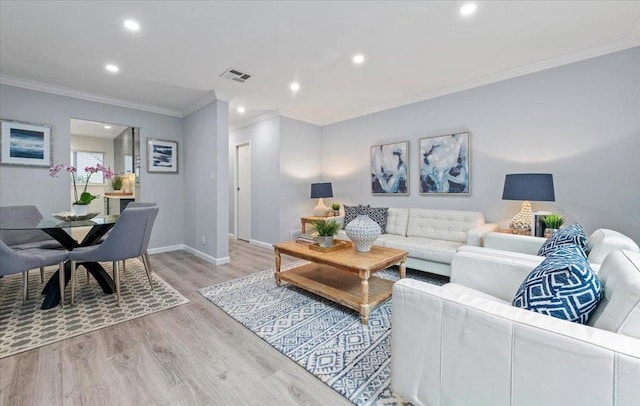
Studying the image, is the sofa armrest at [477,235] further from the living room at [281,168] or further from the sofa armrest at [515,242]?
the living room at [281,168]

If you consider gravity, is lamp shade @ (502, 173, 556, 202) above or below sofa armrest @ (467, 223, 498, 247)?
above

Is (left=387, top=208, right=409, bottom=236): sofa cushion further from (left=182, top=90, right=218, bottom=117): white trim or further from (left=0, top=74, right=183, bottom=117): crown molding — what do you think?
(left=0, top=74, right=183, bottom=117): crown molding

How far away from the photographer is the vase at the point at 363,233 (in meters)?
2.49

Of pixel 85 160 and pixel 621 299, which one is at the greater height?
pixel 85 160

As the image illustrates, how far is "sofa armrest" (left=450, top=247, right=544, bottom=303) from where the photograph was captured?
1.63 metres

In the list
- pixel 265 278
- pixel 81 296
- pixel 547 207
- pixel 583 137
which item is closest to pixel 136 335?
pixel 81 296

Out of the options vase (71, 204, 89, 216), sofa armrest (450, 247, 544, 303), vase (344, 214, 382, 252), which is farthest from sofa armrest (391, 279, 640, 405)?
vase (71, 204, 89, 216)

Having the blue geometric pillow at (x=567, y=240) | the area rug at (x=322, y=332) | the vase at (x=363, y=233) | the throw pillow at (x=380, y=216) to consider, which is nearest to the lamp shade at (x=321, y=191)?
the throw pillow at (x=380, y=216)

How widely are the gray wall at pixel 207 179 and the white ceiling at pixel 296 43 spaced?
1.42 feet

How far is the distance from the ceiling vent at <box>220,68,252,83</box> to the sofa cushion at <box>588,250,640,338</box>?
3.49m

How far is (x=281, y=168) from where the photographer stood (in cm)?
470

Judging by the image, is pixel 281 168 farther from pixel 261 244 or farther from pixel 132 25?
pixel 132 25

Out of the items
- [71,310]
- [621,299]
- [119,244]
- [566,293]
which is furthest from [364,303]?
[71,310]

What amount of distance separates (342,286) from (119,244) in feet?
6.82
